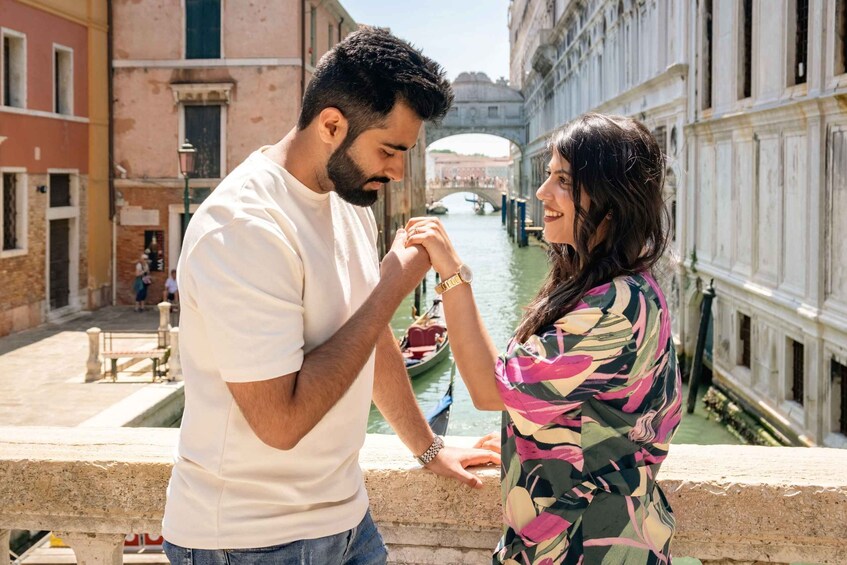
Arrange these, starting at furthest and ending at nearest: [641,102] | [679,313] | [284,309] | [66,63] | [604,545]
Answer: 1. [641,102]
2. [66,63]
3. [679,313]
4. [604,545]
5. [284,309]

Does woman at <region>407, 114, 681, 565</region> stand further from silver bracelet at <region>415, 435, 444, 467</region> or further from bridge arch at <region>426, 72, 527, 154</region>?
bridge arch at <region>426, 72, 527, 154</region>

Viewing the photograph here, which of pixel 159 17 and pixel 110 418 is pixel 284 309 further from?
pixel 159 17

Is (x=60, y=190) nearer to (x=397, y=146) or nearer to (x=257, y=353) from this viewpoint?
(x=397, y=146)

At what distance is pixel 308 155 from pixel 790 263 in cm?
950

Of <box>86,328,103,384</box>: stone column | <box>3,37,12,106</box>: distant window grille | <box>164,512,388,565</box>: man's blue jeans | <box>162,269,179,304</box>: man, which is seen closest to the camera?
<box>164,512,388,565</box>: man's blue jeans

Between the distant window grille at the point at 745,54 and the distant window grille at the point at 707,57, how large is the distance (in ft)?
5.27

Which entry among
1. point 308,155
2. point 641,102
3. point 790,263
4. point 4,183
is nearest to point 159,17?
point 4,183

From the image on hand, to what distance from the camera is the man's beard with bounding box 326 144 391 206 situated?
1578mm

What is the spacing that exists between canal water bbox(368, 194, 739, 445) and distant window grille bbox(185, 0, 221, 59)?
23.5 ft

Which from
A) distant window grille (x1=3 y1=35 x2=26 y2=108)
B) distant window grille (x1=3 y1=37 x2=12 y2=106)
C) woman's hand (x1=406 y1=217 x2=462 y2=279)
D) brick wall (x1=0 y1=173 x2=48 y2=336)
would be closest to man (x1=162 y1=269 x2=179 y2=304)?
brick wall (x1=0 y1=173 x2=48 y2=336)

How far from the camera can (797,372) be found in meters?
10.2

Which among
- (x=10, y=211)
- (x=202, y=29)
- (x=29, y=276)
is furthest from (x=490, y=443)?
(x=202, y=29)

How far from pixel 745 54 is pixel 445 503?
11275 millimetres

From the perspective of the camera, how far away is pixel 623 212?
1655 mm
